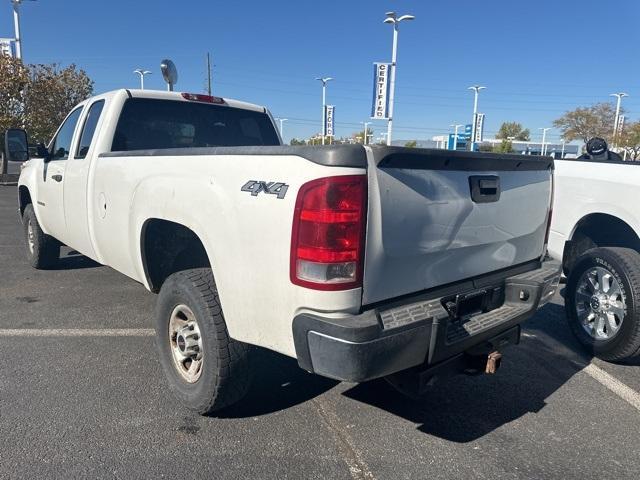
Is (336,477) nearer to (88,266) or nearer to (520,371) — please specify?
(520,371)

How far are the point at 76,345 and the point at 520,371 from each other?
349 cm

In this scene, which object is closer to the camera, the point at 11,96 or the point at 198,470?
the point at 198,470

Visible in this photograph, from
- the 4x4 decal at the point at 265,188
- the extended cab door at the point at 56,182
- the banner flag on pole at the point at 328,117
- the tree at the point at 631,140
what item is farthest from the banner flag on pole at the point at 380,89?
the 4x4 decal at the point at 265,188

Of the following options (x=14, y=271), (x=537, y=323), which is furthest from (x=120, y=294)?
(x=537, y=323)

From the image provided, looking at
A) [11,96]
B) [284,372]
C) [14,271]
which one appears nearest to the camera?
[284,372]

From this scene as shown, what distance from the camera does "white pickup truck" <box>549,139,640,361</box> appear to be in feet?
12.3

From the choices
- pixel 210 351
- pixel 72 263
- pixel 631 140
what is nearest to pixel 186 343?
pixel 210 351

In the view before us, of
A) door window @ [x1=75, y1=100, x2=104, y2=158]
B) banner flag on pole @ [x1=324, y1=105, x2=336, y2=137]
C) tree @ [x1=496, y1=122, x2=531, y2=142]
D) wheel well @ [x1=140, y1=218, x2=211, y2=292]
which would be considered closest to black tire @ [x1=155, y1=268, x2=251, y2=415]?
wheel well @ [x1=140, y1=218, x2=211, y2=292]

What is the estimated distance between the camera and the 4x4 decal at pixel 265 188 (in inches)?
85.5

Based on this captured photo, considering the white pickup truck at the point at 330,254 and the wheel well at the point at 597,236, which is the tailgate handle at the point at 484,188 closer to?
the white pickup truck at the point at 330,254

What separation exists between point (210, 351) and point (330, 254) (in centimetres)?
101

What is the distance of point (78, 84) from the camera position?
22.1 metres

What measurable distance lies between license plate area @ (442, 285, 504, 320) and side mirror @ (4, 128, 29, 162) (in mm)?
5130

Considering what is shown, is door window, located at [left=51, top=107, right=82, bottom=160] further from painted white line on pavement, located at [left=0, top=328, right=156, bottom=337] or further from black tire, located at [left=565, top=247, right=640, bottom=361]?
black tire, located at [left=565, top=247, right=640, bottom=361]
